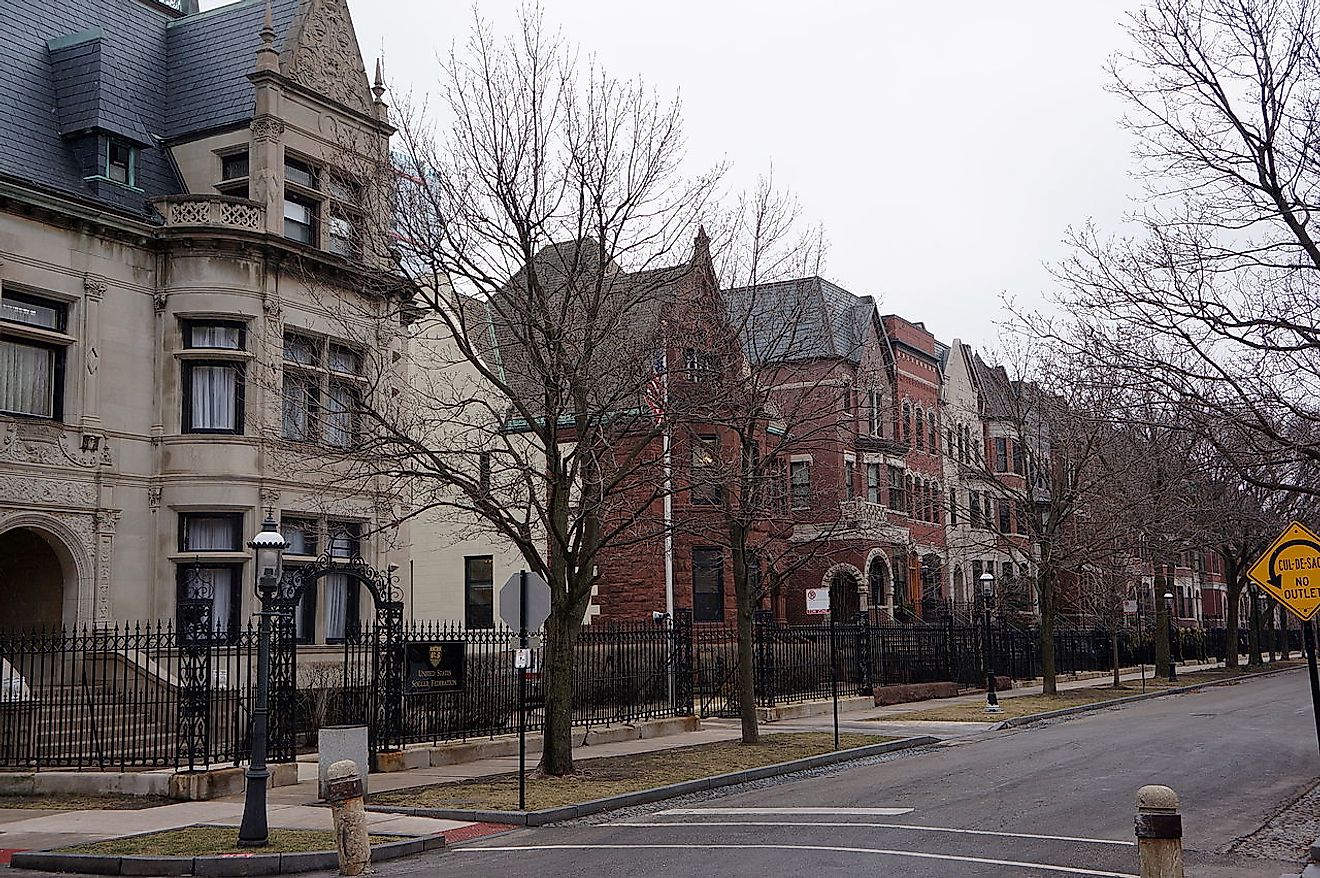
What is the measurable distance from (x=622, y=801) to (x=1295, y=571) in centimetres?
889

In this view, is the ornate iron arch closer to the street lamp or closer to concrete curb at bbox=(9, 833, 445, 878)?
concrete curb at bbox=(9, 833, 445, 878)

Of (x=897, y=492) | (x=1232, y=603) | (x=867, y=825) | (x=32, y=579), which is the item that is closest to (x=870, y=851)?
(x=867, y=825)

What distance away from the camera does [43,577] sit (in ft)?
82.5

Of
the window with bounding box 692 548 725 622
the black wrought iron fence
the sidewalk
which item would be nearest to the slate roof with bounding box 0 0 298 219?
the black wrought iron fence

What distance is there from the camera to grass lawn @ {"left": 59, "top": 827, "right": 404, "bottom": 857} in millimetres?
12656

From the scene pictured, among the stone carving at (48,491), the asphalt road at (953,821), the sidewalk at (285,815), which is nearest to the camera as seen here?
the asphalt road at (953,821)

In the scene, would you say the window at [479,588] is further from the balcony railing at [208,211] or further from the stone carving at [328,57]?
the balcony railing at [208,211]

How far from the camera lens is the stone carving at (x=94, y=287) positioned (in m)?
24.9

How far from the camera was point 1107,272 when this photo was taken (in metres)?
19.2

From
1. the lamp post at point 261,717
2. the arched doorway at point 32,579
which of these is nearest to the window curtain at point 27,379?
the arched doorway at point 32,579

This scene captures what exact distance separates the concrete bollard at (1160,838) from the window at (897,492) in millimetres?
44054

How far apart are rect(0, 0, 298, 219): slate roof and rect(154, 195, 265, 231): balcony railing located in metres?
0.57

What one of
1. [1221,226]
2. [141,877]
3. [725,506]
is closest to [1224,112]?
[1221,226]

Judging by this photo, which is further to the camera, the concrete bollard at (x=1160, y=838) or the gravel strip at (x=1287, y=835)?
the gravel strip at (x=1287, y=835)
